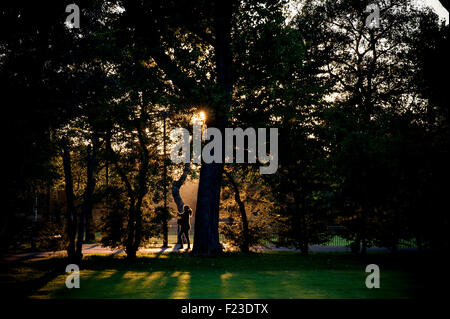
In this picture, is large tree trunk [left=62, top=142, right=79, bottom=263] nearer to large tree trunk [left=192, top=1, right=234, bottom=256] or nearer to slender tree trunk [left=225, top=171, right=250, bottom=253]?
large tree trunk [left=192, top=1, right=234, bottom=256]

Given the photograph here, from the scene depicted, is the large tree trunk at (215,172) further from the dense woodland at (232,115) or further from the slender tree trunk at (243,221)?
the slender tree trunk at (243,221)

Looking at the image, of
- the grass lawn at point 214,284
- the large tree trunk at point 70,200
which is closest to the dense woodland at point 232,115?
the large tree trunk at point 70,200

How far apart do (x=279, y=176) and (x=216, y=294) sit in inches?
519

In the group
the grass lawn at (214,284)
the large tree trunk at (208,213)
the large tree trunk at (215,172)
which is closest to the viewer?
the grass lawn at (214,284)

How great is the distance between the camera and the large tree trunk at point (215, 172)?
65.0 ft

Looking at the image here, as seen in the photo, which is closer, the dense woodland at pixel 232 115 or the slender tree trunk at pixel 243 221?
the dense woodland at pixel 232 115

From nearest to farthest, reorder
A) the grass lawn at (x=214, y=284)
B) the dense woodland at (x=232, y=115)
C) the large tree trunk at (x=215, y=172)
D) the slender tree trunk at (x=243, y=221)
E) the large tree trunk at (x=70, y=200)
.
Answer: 1. the grass lawn at (x=214, y=284)
2. the dense woodland at (x=232, y=115)
3. the large tree trunk at (x=70, y=200)
4. the large tree trunk at (x=215, y=172)
5. the slender tree trunk at (x=243, y=221)

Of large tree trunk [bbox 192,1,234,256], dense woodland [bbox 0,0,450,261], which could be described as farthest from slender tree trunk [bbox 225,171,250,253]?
large tree trunk [bbox 192,1,234,256]

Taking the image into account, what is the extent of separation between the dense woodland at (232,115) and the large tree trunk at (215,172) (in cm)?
8

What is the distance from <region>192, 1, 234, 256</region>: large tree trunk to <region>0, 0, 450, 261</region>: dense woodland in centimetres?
8

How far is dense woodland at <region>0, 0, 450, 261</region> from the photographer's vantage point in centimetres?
1068

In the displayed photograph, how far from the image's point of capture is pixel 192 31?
20750mm
